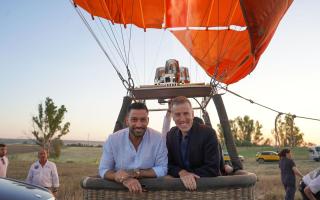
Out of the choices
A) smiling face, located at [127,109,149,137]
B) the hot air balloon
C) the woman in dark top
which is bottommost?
the woman in dark top

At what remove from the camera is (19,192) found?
13.0 ft

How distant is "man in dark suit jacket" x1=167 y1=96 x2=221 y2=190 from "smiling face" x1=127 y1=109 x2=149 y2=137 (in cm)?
22

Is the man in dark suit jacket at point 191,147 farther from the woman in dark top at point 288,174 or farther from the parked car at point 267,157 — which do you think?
the parked car at point 267,157

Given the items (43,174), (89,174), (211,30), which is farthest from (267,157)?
(43,174)

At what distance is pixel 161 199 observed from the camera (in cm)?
267

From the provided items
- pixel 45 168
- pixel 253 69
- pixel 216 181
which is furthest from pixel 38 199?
pixel 253 69

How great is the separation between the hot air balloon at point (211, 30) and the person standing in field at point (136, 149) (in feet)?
0.56

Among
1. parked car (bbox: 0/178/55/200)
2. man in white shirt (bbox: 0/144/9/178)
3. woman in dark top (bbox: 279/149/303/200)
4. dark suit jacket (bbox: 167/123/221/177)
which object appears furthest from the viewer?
woman in dark top (bbox: 279/149/303/200)

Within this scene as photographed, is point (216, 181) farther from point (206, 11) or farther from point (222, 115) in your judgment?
point (206, 11)

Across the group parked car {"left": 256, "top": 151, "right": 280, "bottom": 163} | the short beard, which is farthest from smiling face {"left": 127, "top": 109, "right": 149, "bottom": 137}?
parked car {"left": 256, "top": 151, "right": 280, "bottom": 163}

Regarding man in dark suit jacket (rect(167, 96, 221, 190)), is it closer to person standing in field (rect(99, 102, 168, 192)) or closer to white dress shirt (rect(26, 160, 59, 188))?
person standing in field (rect(99, 102, 168, 192))

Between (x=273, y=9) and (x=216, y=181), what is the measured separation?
2884 millimetres

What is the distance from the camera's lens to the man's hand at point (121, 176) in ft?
8.78

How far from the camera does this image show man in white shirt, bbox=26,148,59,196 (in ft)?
22.5
